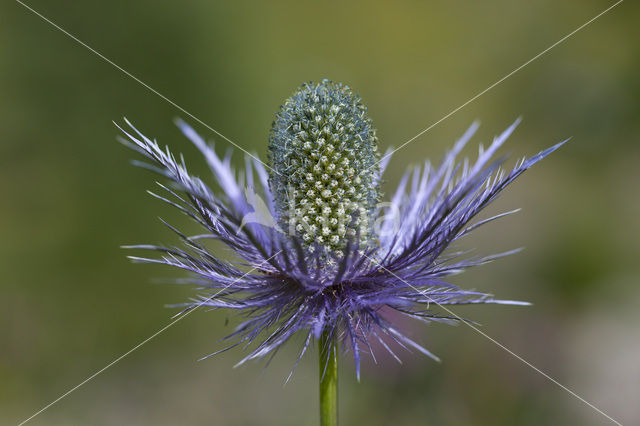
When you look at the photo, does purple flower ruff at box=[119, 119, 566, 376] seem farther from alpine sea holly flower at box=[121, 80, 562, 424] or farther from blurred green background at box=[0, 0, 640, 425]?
blurred green background at box=[0, 0, 640, 425]

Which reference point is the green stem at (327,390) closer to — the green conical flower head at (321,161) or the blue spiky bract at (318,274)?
the blue spiky bract at (318,274)

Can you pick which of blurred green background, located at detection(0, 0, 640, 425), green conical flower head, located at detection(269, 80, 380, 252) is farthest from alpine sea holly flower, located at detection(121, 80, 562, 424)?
blurred green background, located at detection(0, 0, 640, 425)

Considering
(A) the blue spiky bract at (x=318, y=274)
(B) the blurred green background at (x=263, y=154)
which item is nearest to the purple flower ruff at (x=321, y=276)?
(A) the blue spiky bract at (x=318, y=274)

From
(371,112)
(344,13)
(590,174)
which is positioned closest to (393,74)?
(371,112)

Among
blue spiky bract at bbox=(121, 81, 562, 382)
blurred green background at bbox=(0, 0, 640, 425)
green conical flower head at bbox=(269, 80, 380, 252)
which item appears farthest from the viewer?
blurred green background at bbox=(0, 0, 640, 425)

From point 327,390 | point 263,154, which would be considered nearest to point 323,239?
point 327,390

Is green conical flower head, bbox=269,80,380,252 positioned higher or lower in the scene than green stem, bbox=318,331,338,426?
higher

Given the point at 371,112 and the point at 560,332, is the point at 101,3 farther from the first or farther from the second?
the point at 560,332
